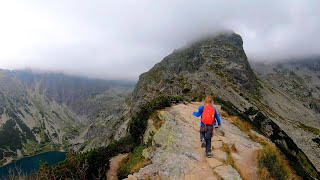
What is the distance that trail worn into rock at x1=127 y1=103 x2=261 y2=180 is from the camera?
80.0 ft

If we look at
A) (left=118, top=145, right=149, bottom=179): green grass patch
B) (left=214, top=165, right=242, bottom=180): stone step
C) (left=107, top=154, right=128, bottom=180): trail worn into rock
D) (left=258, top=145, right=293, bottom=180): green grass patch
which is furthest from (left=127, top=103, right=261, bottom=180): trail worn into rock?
(left=107, top=154, right=128, bottom=180): trail worn into rock

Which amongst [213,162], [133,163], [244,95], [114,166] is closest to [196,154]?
[213,162]

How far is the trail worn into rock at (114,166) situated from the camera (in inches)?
1278

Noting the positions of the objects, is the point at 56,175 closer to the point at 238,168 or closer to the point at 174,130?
the point at 174,130

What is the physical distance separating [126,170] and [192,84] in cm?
10098

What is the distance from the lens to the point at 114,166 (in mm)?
34469

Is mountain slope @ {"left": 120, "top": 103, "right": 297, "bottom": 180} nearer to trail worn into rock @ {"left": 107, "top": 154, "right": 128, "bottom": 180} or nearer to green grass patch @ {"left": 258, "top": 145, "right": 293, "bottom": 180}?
green grass patch @ {"left": 258, "top": 145, "right": 293, "bottom": 180}

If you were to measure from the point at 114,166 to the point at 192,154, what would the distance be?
11.2 m

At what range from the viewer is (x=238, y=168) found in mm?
24828

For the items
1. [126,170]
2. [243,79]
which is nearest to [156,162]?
[126,170]

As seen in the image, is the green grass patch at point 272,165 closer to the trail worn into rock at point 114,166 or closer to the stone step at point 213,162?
the stone step at point 213,162

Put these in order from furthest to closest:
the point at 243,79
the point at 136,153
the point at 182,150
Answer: the point at 243,79 → the point at 136,153 → the point at 182,150

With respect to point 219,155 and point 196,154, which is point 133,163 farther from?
point 219,155

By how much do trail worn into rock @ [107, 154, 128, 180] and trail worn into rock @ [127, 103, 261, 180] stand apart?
3.97 meters
